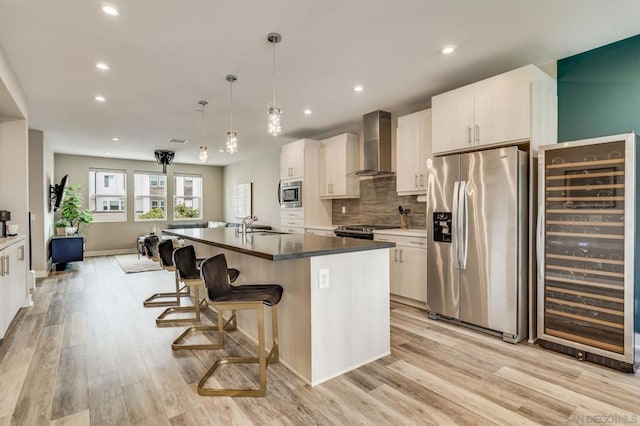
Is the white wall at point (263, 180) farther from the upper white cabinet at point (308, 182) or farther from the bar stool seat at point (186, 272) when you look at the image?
the bar stool seat at point (186, 272)

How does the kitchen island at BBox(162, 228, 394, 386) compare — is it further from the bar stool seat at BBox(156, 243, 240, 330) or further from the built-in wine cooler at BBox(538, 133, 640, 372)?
the built-in wine cooler at BBox(538, 133, 640, 372)

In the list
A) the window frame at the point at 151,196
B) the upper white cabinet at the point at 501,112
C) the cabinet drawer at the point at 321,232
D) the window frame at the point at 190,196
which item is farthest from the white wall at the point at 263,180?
the upper white cabinet at the point at 501,112

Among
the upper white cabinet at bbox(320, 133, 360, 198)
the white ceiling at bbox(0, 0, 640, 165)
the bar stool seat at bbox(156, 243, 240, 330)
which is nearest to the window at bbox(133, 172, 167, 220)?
the white ceiling at bbox(0, 0, 640, 165)

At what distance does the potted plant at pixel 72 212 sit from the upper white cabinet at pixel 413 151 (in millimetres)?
6980

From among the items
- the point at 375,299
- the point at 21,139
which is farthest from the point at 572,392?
the point at 21,139

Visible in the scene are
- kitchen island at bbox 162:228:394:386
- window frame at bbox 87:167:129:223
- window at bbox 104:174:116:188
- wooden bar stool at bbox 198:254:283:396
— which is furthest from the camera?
window at bbox 104:174:116:188

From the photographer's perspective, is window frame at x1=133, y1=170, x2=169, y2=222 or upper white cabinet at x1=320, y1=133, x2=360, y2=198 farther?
window frame at x1=133, y1=170, x2=169, y2=222

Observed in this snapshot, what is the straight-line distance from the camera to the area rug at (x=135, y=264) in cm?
650

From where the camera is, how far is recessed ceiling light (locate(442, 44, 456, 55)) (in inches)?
111

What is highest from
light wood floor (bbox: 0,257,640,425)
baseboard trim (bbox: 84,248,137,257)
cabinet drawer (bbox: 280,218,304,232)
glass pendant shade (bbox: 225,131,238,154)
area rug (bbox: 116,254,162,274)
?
glass pendant shade (bbox: 225,131,238,154)

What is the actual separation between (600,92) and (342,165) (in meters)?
3.31

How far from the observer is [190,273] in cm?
312

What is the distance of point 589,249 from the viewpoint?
104 inches

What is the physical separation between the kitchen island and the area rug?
4.61 metres
